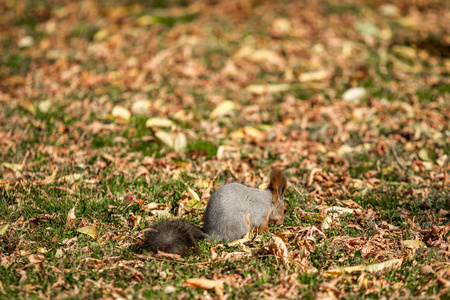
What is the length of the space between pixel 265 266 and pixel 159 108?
11.2 ft

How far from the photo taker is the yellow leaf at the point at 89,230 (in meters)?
3.37

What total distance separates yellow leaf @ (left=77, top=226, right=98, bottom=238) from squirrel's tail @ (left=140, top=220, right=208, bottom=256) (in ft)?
1.49

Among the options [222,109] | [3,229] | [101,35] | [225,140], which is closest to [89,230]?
[3,229]

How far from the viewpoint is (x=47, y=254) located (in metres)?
3.12

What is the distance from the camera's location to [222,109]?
590 centimetres

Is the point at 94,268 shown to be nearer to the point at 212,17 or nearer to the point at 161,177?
the point at 161,177

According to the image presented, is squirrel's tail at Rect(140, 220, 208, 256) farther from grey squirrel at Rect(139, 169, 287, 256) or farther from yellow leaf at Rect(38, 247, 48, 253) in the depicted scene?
yellow leaf at Rect(38, 247, 48, 253)

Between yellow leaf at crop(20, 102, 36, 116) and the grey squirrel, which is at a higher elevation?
yellow leaf at crop(20, 102, 36, 116)

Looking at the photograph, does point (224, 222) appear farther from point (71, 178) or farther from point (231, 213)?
point (71, 178)

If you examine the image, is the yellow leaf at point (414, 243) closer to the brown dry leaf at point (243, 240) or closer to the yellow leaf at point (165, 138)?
the brown dry leaf at point (243, 240)

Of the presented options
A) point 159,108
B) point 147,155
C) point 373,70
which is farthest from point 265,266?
point 373,70

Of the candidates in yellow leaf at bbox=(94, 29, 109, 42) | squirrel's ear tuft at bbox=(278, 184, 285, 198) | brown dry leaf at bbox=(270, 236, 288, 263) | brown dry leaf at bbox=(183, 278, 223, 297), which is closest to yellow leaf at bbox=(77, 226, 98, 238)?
brown dry leaf at bbox=(183, 278, 223, 297)

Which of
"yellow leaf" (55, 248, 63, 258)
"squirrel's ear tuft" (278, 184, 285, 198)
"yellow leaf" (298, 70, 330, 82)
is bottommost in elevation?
"yellow leaf" (298, 70, 330, 82)

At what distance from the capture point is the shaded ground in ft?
9.73
